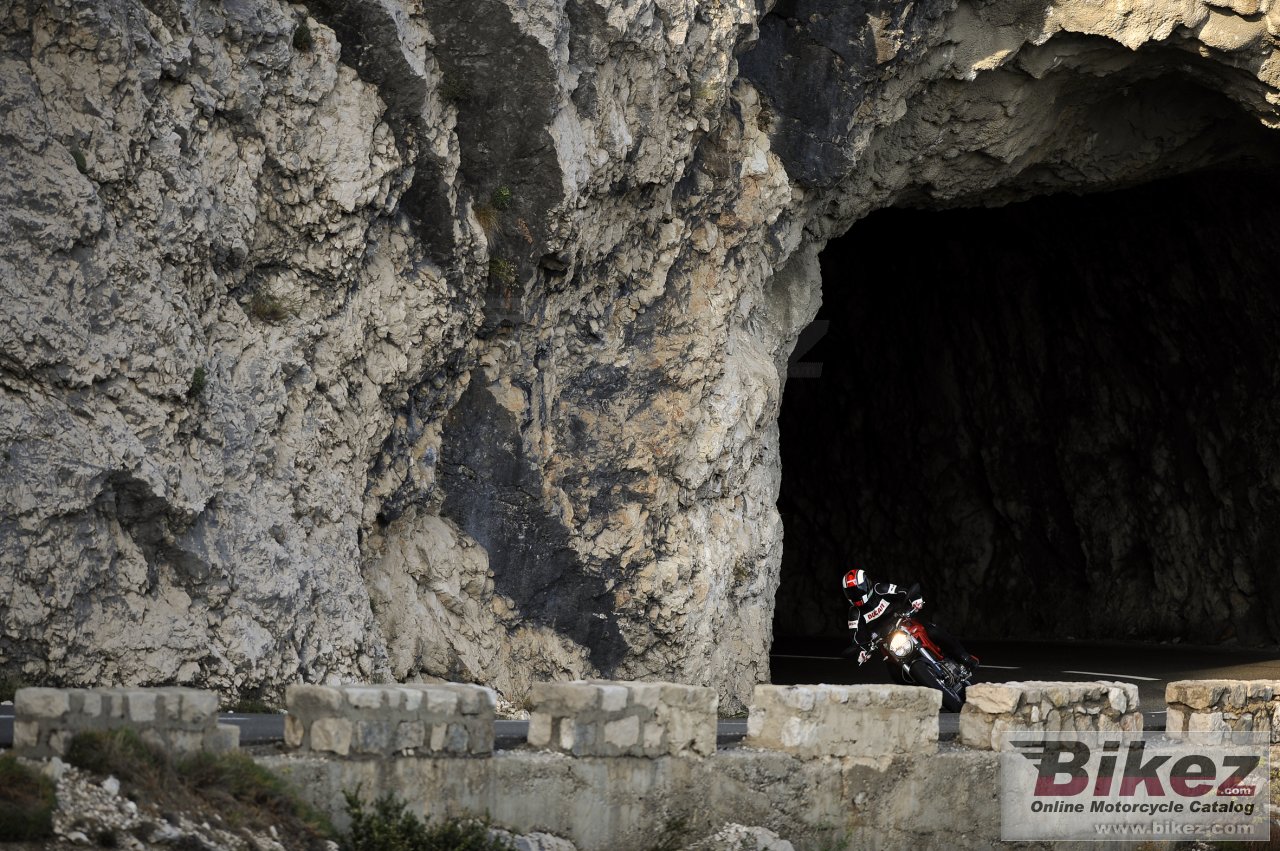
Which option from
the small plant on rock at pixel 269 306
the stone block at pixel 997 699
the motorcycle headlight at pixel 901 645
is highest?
the small plant on rock at pixel 269 306

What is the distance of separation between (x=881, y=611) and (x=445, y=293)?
18.3ft

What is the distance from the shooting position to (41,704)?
782 centimetres

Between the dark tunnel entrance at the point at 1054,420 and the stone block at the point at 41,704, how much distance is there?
21.8m

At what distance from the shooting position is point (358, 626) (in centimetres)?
1306

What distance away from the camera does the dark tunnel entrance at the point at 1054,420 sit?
2697 cm

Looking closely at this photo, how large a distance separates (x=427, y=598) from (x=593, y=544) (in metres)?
1.95

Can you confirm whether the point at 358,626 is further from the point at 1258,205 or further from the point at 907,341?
the point at 907,341

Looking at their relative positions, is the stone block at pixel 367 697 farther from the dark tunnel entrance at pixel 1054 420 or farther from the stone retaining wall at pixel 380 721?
the dark tunnel entrance at pixel 1054 420

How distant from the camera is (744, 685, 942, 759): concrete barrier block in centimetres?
1058

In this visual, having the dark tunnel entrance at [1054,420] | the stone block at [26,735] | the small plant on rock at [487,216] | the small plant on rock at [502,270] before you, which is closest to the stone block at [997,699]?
the small plant on rock at [502,270]

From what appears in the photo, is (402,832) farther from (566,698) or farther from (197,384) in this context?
(197,384)

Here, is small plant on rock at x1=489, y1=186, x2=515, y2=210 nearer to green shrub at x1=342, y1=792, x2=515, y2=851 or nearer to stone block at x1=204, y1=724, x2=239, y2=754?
green shrub at x1=342, y1=792, x2=515, y2=851

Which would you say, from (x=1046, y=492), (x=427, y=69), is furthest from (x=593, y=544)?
(x=1046, y=492)

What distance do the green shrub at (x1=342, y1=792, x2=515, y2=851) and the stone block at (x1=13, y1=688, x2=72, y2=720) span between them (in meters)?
1.65
